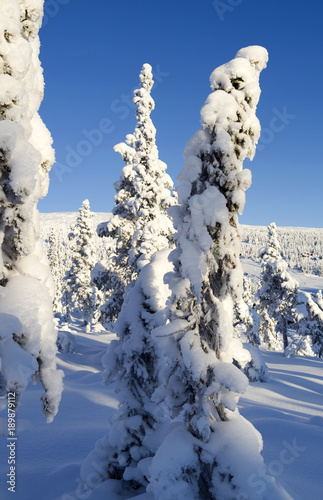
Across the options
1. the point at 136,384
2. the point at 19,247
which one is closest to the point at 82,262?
the point at 136,384

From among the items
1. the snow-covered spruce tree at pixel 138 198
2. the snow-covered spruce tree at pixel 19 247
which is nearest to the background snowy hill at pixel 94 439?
the snow-covered spruce tree at pixel 19 247

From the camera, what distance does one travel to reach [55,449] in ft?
20.6

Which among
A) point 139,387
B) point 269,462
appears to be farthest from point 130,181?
point 269,462

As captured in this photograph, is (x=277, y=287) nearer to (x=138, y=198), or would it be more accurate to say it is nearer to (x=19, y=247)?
(x=138, y=198)

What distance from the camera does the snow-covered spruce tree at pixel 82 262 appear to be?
35469 millimetres

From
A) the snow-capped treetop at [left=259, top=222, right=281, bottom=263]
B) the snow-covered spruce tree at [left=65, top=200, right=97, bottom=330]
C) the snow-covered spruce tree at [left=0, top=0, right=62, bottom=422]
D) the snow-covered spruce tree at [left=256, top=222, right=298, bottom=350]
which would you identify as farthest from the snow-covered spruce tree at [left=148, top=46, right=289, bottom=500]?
the snow-covered spruce tree at [left=65, top=200, right=97, bottom=330]

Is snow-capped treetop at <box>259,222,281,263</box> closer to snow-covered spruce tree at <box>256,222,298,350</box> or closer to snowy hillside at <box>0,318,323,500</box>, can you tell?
snow-covered spruce tree at <box>256,222,298,350</box>

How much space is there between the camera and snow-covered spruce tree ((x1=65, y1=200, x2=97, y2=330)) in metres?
35.5

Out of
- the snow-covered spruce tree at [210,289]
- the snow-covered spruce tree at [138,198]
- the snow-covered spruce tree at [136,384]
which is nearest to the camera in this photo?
the snow-covered spruce tree at [210,289]

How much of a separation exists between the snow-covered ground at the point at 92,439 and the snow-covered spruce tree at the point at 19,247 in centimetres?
55

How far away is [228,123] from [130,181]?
42.1 feet

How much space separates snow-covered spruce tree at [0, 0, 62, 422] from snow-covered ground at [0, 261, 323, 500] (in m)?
0.55

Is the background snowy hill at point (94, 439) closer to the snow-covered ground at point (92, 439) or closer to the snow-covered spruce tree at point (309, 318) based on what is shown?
the snow-covered ground at point (92, 439)

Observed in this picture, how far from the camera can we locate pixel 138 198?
1530 cm
